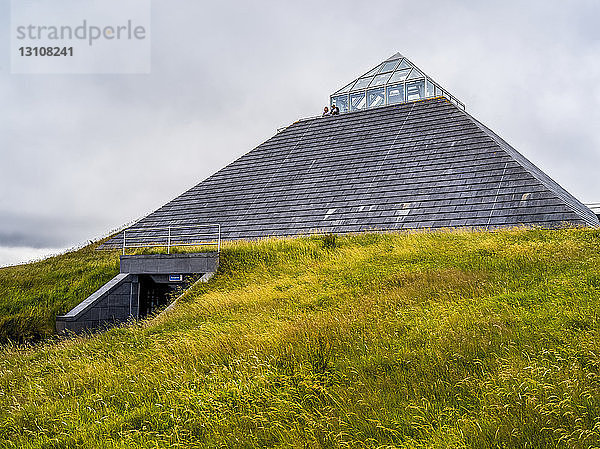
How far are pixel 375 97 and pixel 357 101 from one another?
122cm

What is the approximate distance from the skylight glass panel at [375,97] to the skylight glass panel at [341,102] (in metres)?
1.61

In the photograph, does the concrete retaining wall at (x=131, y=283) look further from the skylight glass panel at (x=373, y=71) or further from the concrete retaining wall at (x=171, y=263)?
the skylight glass panel at (x=373, y=71)

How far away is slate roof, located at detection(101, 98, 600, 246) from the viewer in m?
20.7

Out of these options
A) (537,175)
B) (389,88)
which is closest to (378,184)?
(537,175)

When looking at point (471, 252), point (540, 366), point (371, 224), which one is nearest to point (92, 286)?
point (371, 224)

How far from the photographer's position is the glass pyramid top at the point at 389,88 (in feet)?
104

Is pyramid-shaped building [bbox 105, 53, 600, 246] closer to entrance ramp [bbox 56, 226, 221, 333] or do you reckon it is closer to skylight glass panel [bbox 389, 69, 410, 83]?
skylight glass panel [bbox 389, 69, 410, 83]

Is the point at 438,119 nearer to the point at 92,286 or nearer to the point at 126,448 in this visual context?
the point at 92,286

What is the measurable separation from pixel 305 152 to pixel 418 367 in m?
23.1

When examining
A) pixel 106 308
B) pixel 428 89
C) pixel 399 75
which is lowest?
pixel 106 308

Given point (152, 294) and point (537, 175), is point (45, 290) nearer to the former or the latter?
point (152, 294)

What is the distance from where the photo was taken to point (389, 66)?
3469cm

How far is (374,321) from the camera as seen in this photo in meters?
10.1

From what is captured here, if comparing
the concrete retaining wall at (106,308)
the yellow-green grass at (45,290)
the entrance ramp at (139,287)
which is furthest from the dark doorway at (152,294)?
the yellow-green grass at (45,290)
